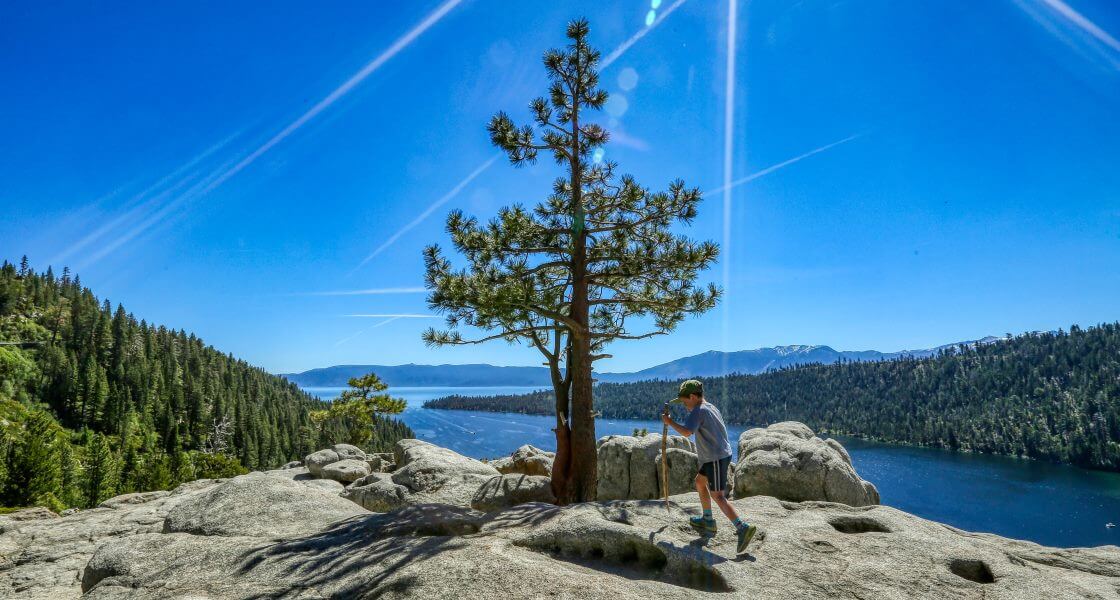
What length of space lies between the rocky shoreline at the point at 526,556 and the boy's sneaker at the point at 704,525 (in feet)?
0.51

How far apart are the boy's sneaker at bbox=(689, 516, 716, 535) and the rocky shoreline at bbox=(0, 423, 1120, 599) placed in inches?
6.1

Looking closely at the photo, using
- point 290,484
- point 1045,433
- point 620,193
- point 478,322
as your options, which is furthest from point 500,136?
point 1045,433

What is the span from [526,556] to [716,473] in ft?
11.4

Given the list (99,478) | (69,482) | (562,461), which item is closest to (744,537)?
(562,461)

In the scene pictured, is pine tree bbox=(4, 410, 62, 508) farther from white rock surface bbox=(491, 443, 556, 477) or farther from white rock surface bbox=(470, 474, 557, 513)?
white rock surface bbox=(470, 474, 557, 513)

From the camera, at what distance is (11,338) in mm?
163750

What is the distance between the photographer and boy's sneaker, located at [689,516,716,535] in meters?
8.55

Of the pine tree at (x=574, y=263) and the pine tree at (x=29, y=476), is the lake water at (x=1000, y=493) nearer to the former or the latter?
the pine tree at (x=574, y=263)

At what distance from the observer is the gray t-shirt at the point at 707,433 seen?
8555 millimetres

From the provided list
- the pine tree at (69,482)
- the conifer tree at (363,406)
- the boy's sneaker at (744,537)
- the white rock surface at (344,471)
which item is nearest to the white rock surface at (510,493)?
the boy's sneaker at (744,537)

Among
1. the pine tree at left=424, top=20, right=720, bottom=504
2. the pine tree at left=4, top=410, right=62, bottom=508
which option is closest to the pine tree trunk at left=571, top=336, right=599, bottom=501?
the pine tree at left=424, top=20, right=720, bottom=504

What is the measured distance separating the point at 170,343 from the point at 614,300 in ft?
648

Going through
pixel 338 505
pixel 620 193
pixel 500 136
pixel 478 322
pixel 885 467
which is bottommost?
pixel 885 467

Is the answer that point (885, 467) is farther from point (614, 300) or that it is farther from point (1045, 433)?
point (614, 300)
